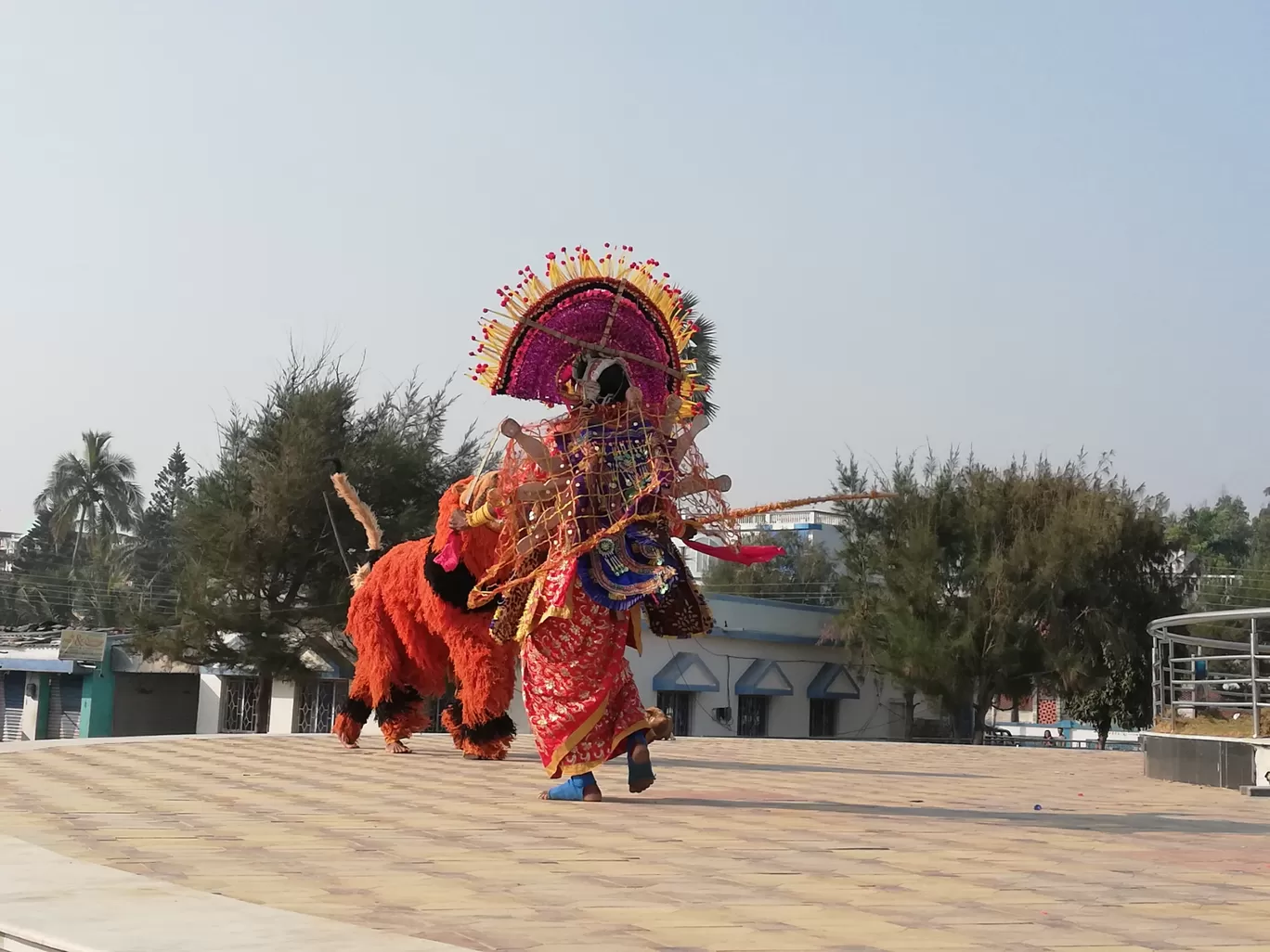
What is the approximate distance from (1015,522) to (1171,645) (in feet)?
57.5

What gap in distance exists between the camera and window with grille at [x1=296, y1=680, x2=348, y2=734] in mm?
25688

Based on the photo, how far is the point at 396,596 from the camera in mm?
10539

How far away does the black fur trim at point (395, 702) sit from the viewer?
1097cm

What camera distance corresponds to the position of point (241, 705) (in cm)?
2752

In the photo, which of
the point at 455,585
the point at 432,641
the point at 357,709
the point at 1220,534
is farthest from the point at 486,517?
the point at 1220,534

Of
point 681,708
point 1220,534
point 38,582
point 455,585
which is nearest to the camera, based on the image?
point 455,585

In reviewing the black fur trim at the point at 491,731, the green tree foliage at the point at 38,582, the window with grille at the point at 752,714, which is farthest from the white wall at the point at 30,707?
the black fur trim at the point at 491,731

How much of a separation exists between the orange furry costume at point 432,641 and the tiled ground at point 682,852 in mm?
630

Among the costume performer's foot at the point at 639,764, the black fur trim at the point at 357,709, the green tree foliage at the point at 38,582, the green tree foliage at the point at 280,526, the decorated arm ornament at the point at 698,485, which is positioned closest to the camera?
the costume performer's foot at the point at 639,764

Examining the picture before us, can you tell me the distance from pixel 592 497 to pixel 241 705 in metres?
21.7

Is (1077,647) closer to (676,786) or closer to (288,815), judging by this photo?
(676,786)

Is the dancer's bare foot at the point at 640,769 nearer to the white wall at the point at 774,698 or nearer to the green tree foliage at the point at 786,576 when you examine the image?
the white wall at the point at 774,698

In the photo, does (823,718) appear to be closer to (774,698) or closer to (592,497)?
(774,698)

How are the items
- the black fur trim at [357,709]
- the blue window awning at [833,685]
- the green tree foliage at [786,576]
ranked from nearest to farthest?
the black fur trim at [357,709], the blue window awning at [833,685], the green tree foliage at [786,576]
